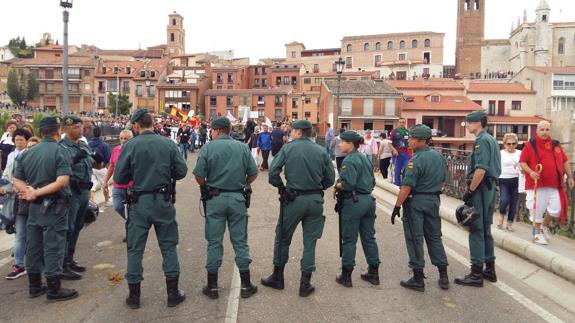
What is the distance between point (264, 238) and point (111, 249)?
2353 mm

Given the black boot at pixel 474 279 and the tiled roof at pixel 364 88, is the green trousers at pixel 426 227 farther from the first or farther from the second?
the tiled roof at pixel 364 88

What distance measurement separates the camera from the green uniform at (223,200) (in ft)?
16.7

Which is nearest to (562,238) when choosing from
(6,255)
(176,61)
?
(6,255)

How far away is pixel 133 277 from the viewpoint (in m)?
4.76

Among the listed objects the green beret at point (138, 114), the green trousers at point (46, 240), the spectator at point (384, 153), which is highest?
the green beret at point (138, 114)

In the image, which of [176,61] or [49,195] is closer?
[49,195]

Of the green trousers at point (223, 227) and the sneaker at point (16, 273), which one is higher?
the green trousers at point (223, 227)

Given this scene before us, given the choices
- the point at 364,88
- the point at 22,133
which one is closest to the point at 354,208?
the point at 22,133

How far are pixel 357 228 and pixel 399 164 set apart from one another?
24.6ft

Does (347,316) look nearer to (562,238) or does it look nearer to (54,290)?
(54,290)

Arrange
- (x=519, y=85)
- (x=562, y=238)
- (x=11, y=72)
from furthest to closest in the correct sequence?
(x=11, y=72) < (x=519, y=85) < (x=562, y=238)

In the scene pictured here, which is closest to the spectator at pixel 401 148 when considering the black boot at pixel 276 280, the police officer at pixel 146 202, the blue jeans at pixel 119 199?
the blue jeans at pixel 119 199

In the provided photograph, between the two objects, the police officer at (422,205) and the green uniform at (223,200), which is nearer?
the green uniform at (223,200)

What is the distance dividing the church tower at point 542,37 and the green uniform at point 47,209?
3585 inches
